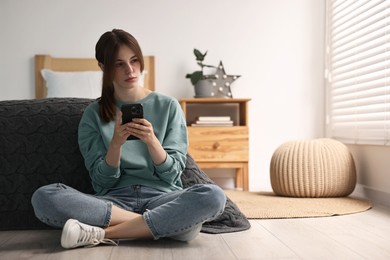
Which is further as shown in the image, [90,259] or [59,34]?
[59,34]

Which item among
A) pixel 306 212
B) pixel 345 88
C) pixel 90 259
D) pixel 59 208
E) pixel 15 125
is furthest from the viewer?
pixel 345 88

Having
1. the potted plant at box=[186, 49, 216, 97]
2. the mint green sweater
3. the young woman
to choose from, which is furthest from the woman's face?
the potted plant at box=[186, 49, 216, 97]

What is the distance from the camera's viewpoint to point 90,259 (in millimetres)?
1712

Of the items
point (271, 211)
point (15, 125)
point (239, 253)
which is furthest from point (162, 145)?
point (271, 211)

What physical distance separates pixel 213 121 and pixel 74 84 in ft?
3.36

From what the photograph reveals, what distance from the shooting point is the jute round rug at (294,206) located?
2729mm

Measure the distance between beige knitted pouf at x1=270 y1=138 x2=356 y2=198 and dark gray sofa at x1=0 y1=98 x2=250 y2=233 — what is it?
1194 mm

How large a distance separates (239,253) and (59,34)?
118 inches

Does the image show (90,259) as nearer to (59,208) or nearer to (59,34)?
(59,208)

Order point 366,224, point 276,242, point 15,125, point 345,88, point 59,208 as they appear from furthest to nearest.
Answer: point 345,88
point 366,224
point 15,125
point 276,242
point 59,208

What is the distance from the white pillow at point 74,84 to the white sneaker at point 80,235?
216 centimetres

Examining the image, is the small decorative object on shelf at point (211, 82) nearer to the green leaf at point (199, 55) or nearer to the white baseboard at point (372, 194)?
the green leaf at point (199, 55)

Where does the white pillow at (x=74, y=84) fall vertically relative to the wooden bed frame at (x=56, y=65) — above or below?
below

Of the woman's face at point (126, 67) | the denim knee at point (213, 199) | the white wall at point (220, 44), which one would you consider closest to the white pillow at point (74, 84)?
the white wall at point (220, 44)
